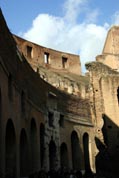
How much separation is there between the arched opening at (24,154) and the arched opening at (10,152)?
6.04ft

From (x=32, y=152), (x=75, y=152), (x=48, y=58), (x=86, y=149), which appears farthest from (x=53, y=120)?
(x=48, y=58)

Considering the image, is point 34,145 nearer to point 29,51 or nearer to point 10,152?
point 10,152

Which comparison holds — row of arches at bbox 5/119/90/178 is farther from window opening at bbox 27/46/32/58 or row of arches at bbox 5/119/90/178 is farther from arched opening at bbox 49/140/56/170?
window opening at bbox 27/46/32/58

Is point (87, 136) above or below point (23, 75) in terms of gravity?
below

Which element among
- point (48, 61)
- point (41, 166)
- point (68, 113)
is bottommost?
point (41, 166)

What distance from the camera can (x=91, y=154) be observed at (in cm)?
2477

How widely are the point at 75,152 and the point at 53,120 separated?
3.85 m

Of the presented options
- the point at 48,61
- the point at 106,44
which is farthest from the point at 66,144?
the point at 106,44

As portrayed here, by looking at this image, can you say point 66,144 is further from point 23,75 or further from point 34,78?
point 23,75

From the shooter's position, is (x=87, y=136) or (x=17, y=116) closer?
(x=17, y=116)

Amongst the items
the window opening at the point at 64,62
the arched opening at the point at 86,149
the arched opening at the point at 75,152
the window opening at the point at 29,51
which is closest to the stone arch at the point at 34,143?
the arched opening at the point at 75,152

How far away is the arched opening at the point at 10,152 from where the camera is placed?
1383 cm

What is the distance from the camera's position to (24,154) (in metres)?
16.4

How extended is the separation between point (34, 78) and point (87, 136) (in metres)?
8.03
